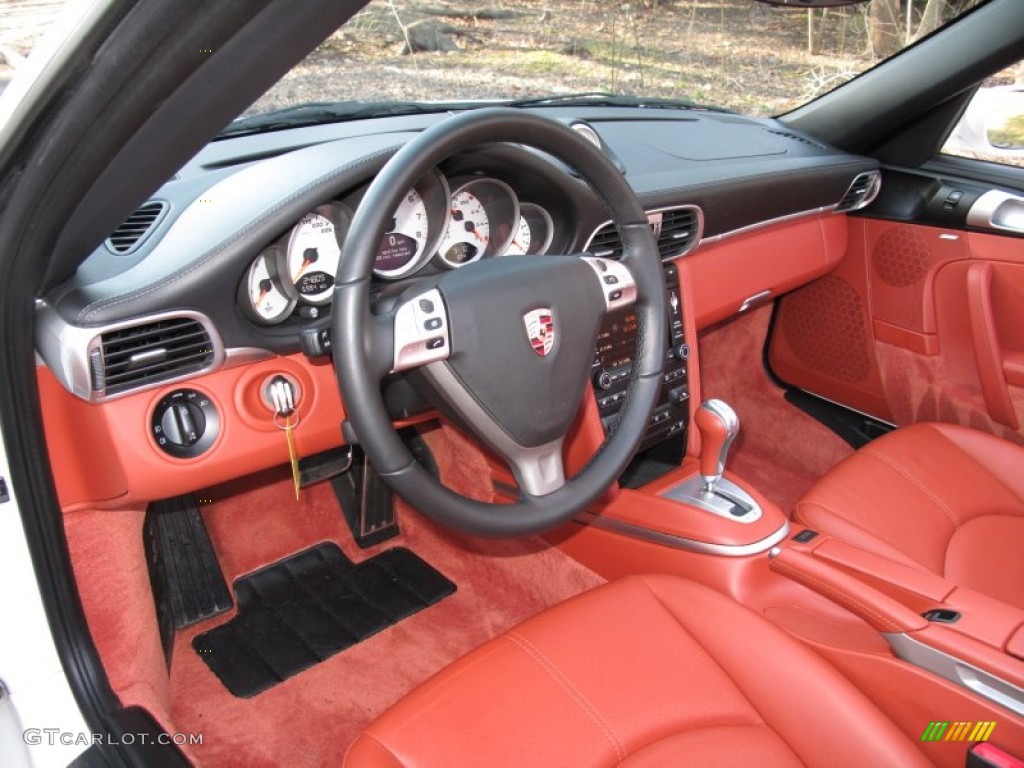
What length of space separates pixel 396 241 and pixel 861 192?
1.79 meters

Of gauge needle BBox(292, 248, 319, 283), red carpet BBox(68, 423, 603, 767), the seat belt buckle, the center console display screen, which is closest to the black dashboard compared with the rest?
gauge needle BBox(292, 248, 319, 283)

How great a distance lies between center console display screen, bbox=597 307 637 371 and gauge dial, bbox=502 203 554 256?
0.25 metres

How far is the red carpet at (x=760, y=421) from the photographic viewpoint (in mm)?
2895

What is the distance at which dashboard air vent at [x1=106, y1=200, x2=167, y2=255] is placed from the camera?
1.45 meters

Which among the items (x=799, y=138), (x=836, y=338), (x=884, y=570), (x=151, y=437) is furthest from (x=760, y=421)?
(x=151, y=437)

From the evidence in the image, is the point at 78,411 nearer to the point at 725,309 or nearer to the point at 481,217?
the point at 481,217

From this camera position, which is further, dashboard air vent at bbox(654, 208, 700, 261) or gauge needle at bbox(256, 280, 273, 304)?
dashboard air vent at bbox(654, 208, 700, 261)

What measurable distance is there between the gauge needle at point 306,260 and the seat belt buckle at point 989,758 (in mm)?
1313

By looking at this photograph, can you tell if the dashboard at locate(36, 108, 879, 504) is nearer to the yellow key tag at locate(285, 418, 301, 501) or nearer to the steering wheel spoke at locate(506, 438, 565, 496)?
the yellow key tag at locate(285, 418, 301, 501)

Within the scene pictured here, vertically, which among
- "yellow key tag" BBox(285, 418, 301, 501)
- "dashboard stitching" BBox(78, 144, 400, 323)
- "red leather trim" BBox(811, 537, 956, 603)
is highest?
"dashboard stitching" BBox(78, 144, 400, 323)

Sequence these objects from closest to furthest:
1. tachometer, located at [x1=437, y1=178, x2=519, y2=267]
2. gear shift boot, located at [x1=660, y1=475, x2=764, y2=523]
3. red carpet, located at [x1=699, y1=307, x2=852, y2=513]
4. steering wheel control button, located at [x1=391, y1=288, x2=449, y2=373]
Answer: steering wheel control button, located at [x1=391, y1=288, x2=449, y2=373], tachometer, located at [x1=437, y1=178, x2=519, y2=267], gear shift boot, located at [x1=660, y1=475, x2=764, y2=523], red carpet, located at [x1=699, y1=307, x2=852, y2=513]

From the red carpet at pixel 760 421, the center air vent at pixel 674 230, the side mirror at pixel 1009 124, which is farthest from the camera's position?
the red carpet at pixel 760 421

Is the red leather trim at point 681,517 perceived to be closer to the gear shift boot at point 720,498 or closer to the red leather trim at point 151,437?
the gear shift boot at point 720,498

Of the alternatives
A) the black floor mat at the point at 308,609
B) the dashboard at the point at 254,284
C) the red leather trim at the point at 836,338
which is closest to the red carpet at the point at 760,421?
the red leather trim at the point at 836,338
